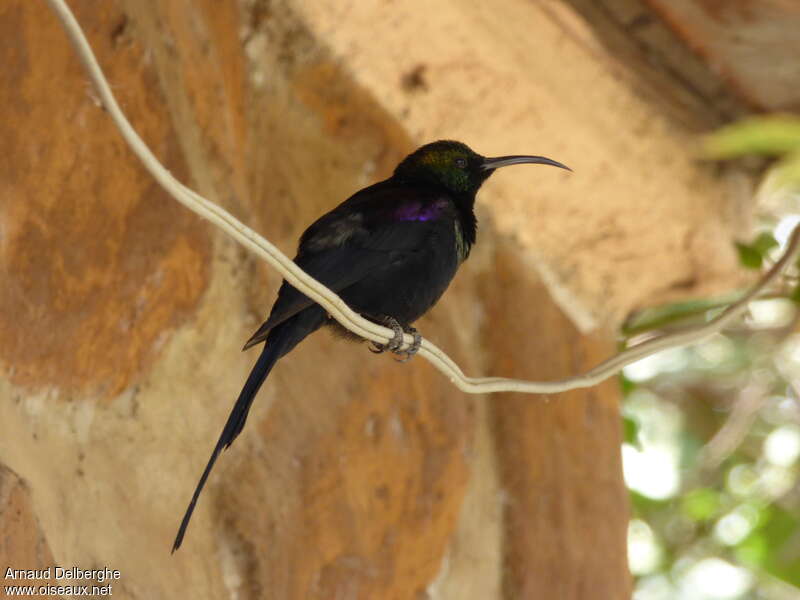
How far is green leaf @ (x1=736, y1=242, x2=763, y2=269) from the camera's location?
3.16 m

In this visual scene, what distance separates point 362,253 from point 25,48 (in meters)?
0.78

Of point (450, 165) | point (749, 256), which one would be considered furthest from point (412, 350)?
point (749, 256)

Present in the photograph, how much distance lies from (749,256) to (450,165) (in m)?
0.99

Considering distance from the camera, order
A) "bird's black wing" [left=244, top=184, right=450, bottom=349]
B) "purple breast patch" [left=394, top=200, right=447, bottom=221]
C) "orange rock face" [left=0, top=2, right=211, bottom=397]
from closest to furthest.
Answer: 1. "orange rock face" [left=0, top=2, right=211, bottom=397]
2. "bird's black wing" [left=244, top=184, right=450, bottom=349]
3. "purple breast patch" [left=394, top=200, right=447, bottom=221]

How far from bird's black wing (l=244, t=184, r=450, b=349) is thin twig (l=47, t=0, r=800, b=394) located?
0.22 m

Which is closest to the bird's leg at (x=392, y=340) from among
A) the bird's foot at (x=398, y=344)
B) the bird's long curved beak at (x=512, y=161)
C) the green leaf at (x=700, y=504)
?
the bird's foot at (x=398, y=344)

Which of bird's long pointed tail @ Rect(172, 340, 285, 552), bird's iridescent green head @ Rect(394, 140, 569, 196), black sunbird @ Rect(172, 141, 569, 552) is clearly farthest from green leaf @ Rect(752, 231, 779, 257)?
bird's long pointed tail @ Rect(172, 340, 285, 552)

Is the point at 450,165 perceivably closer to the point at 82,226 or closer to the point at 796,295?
the point at 82,226

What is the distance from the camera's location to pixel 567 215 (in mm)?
3180

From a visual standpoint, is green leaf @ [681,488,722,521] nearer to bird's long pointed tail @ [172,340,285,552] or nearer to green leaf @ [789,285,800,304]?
green leaf @ [789,285,800,304]

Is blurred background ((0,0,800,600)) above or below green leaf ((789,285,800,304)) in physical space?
above

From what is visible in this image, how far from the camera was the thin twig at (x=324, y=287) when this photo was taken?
1.31m

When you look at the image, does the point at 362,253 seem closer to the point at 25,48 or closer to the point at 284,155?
the point at 284,155

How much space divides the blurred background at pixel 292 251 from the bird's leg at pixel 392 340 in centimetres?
12
